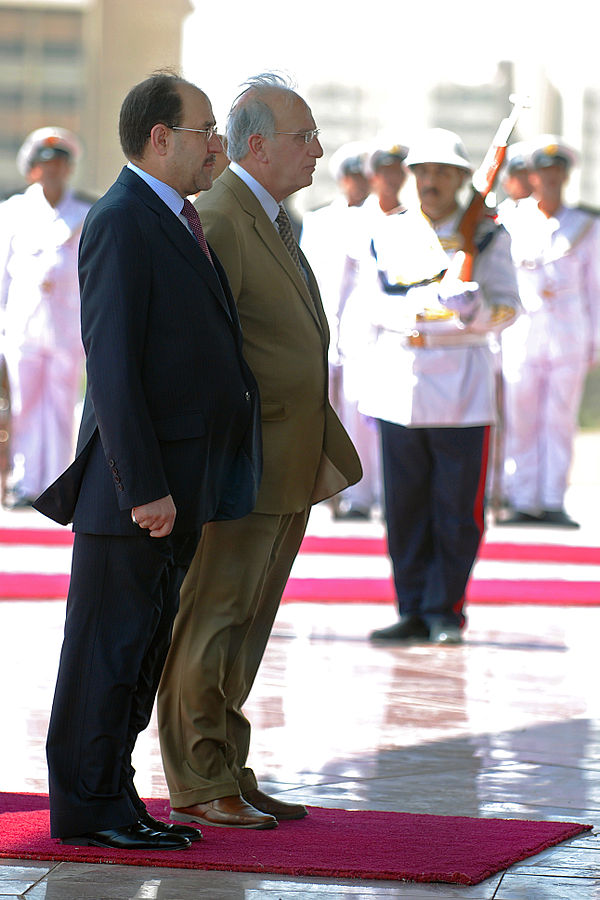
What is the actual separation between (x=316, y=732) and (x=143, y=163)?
1.81 meters

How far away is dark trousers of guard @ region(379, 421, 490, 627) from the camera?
6230mm

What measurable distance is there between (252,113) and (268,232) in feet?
0.80

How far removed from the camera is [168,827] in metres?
3.44

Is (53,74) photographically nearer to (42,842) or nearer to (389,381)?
(389,381)

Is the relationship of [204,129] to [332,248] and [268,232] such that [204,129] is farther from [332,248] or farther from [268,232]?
[332,248]

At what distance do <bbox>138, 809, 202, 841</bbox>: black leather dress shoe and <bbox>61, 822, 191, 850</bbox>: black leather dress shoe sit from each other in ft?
0.11

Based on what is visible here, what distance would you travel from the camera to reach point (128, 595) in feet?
11.0

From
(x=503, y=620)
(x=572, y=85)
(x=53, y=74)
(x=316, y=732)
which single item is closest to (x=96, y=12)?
(x=53, y=74)

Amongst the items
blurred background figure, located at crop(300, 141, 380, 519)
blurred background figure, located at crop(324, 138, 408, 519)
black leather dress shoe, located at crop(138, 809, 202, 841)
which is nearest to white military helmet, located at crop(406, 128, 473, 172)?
blurred background figure, located at crop(324, 138, 408, 519)

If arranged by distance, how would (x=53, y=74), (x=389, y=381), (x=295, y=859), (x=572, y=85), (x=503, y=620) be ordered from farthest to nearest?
(x=53, y=74) → (x=572, y=85) → (x=503, y=620) → (x=389, y=381) → (x=295, y=859)

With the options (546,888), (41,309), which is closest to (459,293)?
(546,888)

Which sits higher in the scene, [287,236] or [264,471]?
[287,236]

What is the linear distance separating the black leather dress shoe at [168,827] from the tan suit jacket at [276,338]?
2.13ft

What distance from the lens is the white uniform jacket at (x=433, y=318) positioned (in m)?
6.11
